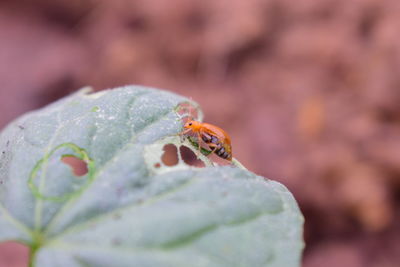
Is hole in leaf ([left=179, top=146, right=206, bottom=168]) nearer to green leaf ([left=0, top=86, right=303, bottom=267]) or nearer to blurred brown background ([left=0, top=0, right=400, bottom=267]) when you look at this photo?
green leaf ([left=0, top=86, right=303, bottom=267])

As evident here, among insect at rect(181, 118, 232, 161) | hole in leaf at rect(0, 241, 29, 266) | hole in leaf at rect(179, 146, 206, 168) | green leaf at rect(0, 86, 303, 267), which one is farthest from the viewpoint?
hole in leaf at rect(0, 241, 29, 266)

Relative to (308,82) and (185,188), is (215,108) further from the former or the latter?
(185,188)

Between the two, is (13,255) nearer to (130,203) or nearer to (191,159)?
(191,159)

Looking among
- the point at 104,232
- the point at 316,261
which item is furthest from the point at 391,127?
the point at 104,232

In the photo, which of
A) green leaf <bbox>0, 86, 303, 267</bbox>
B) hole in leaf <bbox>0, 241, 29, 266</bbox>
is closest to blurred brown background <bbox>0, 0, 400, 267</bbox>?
hole in leaf <bbox>0, 241, 29, 266</bbox>

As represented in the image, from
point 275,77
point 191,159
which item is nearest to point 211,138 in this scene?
point 191,159
